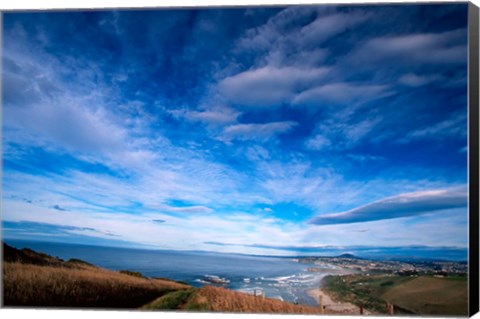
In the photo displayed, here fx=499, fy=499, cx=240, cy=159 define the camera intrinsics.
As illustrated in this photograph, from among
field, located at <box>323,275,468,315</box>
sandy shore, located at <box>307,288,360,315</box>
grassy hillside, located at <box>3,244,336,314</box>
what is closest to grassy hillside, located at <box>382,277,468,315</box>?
field, located at <box>323,275,468,315</box>

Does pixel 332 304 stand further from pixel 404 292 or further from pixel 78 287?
pixel 78 287

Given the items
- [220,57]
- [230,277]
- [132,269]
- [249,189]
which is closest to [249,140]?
[249,189]

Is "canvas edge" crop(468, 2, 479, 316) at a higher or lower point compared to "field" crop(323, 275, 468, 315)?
higher

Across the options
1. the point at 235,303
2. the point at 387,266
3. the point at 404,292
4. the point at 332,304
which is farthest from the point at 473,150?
the point at 235,303

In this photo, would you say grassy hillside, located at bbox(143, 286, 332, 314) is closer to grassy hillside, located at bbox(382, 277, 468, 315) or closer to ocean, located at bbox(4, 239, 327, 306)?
ocean, located at bbox(4, 239, 327, 306)

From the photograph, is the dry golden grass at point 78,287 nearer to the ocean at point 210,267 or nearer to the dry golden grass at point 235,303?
the ocean at point 210,267

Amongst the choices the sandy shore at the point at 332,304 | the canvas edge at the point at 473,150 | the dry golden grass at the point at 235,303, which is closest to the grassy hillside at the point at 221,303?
the dry golden grass at the point at 235,303

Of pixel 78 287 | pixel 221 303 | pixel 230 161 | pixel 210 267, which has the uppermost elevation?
pixel 230 161

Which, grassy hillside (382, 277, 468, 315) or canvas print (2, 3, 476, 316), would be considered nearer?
grassy hillside (382, 277, 468, 315)
